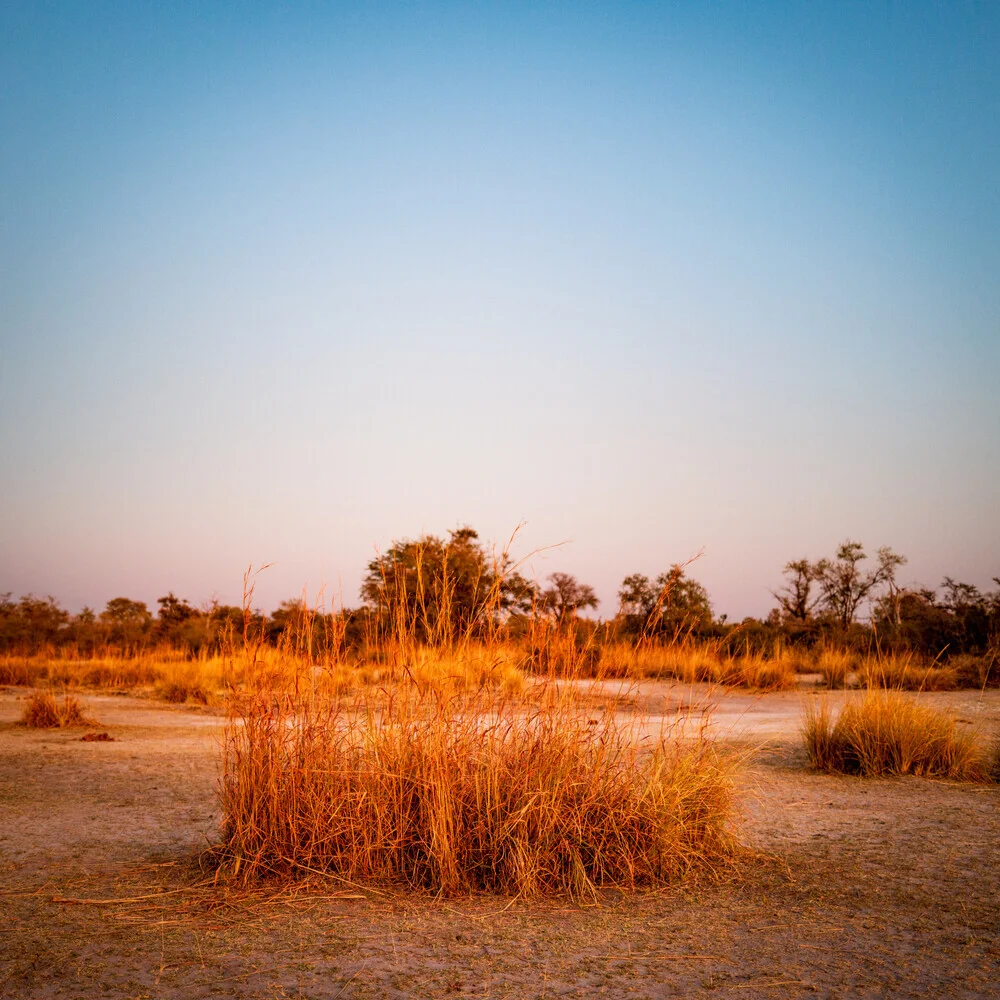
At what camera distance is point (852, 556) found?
34250 millimetres

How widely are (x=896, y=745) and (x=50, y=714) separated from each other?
9877 millimetres

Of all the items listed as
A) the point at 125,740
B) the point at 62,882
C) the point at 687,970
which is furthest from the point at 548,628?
the point at 125,740

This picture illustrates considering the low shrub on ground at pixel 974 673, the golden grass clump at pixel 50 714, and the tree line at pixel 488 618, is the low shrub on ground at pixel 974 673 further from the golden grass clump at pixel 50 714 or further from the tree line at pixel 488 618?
the golden grass clump at pixel 50 714

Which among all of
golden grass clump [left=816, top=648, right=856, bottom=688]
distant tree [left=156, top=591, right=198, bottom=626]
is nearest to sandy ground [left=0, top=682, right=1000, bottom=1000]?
golden grass clump [left=816, top=648, right=856, bottom=688]

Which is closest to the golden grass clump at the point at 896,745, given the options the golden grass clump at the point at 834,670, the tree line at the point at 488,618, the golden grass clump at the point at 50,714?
the tree line at the point at 488,618

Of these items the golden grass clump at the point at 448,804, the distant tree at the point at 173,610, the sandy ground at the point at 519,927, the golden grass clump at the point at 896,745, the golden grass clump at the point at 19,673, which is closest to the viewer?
the sandy ground at the point at 519,927

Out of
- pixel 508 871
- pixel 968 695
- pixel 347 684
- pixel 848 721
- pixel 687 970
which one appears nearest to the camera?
pixel 687 970

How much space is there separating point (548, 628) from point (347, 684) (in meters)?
1.29

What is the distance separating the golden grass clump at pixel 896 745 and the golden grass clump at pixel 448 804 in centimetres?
362

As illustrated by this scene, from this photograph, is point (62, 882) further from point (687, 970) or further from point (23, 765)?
point (23, 765)

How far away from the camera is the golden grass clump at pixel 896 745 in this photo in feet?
24.7

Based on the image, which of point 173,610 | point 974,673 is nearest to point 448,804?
point 974,673

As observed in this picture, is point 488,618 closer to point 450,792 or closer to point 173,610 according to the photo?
point 450,792

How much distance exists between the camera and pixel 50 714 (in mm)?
11055
